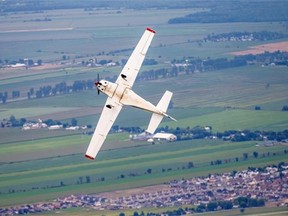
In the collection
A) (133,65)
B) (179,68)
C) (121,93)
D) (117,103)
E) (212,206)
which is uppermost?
(179,68)

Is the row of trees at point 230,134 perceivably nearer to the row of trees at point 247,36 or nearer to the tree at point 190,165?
the tree at point 190,165

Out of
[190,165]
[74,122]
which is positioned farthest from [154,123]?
[74,122]

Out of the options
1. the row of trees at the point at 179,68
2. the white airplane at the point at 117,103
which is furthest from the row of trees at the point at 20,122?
the white airplane at the point at 117,103

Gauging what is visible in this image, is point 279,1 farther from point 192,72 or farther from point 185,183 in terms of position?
point 185,183

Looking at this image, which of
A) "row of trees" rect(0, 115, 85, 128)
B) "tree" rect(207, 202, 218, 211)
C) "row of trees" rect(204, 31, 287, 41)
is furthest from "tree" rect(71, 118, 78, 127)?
"row of trees" rect(204, 31, 287, 41)

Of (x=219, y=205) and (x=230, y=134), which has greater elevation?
(x=230, y=134)

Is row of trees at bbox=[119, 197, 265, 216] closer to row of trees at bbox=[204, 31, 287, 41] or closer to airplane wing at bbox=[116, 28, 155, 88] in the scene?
airplane wing at bbox=[116, 28, 155, 88]

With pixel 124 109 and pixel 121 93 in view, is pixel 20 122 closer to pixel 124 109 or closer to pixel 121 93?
pixel 124 109

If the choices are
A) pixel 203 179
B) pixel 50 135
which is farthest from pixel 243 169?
pixel 50 135
